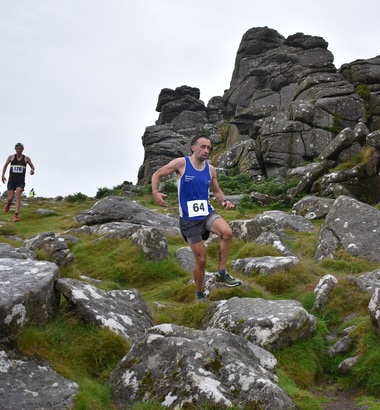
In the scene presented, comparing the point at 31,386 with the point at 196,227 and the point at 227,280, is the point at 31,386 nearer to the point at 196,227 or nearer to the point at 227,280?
the point at 196,227

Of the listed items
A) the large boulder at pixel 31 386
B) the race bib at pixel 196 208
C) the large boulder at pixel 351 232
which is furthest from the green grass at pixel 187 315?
the race bib at pixel 196 208

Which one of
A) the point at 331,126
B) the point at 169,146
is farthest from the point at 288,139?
the point at 169,146

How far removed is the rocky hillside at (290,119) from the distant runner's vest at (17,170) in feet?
54.6

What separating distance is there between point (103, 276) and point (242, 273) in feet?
11.9

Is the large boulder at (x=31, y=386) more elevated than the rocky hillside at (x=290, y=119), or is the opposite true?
the rocky hillside at (x=290, y=119)

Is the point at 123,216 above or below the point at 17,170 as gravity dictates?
below

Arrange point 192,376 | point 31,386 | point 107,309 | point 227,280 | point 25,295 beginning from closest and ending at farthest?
1. point 31,386
2. point 192,376
3. point 25,295
4. point 107,309
5. point 227,280

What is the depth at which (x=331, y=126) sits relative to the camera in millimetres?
45719

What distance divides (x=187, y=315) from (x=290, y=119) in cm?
4150

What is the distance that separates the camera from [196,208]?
29.9 ft

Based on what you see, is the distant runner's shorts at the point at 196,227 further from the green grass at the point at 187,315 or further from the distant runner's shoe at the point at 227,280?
the green grass at the point at 187,315

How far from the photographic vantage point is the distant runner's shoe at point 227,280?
9383 mm

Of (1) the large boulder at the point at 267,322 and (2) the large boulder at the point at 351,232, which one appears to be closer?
(1) the large boulder at the point at 267,322

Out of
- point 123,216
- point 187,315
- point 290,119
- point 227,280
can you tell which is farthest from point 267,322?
point 290,119
